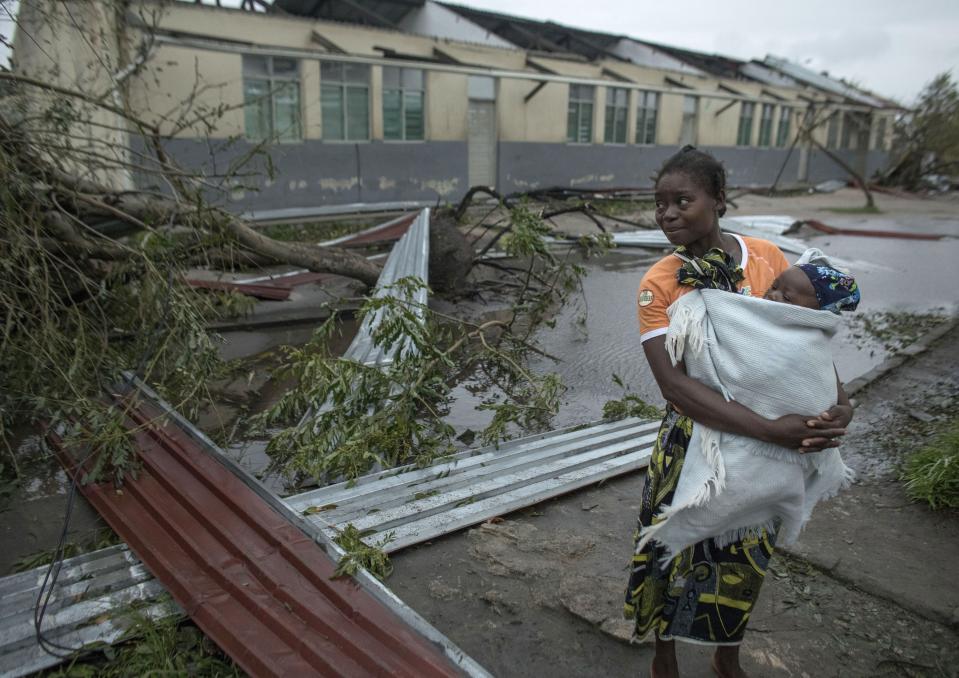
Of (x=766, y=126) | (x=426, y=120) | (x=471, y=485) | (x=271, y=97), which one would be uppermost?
(x=766, y=126)

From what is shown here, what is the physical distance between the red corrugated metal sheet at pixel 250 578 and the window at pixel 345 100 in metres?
12.4

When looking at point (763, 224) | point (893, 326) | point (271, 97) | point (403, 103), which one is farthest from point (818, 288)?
point (403, 103)

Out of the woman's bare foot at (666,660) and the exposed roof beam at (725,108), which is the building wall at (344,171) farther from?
the woman's bare foot at (666,660)

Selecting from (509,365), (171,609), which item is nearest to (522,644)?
(171,609)

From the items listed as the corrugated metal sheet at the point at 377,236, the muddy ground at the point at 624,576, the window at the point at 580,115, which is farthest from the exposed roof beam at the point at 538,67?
the muddy ground at the point at 624,576

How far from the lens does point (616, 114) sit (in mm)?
20188

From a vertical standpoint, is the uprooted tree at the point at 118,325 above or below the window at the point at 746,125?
below

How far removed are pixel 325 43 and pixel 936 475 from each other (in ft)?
46.1

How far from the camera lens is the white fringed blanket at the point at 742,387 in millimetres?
1610

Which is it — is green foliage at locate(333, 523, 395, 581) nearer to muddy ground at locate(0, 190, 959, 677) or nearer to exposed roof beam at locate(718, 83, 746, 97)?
muddy ground at locate(0, 190, 959, 677)

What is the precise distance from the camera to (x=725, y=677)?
199 centimetres

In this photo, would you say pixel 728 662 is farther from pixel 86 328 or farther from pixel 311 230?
pixel 311 230

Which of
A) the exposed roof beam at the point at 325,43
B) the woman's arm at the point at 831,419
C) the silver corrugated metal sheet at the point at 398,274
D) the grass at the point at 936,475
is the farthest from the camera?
the exposed roof beam at the point at 325,43

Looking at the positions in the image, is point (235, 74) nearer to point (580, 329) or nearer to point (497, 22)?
point (580, 329)
